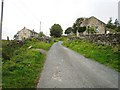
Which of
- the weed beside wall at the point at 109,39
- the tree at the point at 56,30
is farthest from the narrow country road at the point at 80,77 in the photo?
the tree at the point at 56,30

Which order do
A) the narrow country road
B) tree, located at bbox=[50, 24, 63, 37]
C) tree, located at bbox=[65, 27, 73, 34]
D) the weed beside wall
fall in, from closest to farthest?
the narrow country road, the weed beside wall, tree, located at bbox=[50, 24, 63, 37], tree, located at bbox=[65, 27, 73, 34]

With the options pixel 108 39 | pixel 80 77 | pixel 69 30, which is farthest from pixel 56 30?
pixel 80 77

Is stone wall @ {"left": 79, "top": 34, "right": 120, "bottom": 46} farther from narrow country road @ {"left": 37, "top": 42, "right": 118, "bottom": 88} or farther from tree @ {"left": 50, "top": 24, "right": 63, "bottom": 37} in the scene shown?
tree @ {"left": 50, "top": 24, "right": 63, "bottom": 37}

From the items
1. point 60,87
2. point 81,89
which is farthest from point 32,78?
point 81,89

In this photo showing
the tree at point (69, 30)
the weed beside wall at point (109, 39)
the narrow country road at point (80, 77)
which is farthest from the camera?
the tree at point (69, 30)

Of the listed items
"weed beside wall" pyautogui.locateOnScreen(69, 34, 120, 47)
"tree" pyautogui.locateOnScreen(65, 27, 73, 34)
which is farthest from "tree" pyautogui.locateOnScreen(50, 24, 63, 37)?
"weed beside wall" pyautogui.locateOnScreen(69, 34, 120, 47)

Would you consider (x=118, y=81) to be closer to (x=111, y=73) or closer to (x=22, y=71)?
(x=111, y=73)

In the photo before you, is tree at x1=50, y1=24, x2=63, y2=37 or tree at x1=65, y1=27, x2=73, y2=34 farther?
tree at x1=65, y1=27, x2=73, y2=34

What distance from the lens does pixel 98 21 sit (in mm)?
72000

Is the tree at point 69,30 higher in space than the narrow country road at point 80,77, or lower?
higher

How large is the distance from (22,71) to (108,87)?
229 inches

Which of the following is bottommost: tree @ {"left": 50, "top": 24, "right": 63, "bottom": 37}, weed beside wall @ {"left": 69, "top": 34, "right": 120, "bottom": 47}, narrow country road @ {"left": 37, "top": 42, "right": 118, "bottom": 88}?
narrow country road @ {"left": 37, "top": 42, "right": 118, "bottom": 88}

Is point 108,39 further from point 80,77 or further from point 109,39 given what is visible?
point 80,77

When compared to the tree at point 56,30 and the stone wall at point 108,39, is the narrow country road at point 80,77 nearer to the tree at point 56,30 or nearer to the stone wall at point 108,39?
the stone wall at point 108,39
